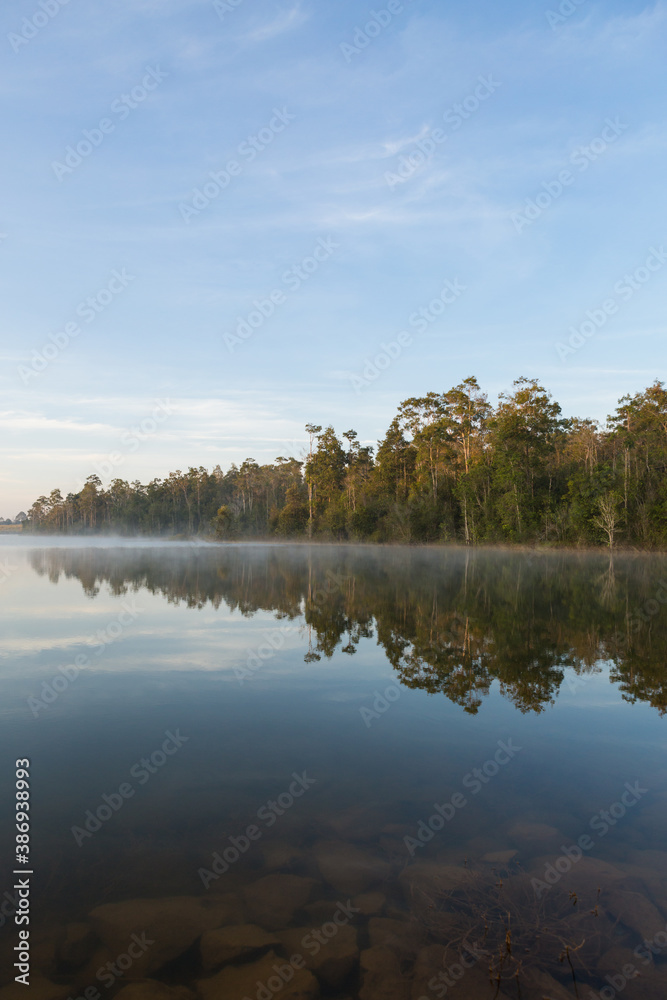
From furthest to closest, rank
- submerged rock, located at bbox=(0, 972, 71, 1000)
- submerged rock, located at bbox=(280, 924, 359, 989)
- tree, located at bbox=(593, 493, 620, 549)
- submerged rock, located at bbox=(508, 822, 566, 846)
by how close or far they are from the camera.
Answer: tree, located at bbox=(593, 493, 620, 549)
submerged rock, located at bbox=(508, 822, 566, 846)
submerged rock, located at bbox=(280, 924, 359, 989)
submerged rock, located at bbox=(0, 972, 71, 1000)

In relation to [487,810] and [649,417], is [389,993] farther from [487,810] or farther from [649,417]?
[649,417]

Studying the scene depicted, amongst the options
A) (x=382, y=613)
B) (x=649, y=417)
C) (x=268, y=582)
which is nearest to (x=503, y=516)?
(x=649, y=417)

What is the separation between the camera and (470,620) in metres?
13.6

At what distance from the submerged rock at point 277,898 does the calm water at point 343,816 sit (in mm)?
14

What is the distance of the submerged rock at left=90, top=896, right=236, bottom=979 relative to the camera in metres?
3.09

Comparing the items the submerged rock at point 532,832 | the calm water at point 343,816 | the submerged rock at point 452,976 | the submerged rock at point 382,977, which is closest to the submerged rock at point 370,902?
the calm water at point 343,816

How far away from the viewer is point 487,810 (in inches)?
182

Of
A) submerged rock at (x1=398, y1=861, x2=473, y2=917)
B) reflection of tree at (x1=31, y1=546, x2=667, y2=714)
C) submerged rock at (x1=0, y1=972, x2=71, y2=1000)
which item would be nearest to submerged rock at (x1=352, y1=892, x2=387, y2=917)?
submerged rock at (x1=398, y1=861, x2=473, y2=917)

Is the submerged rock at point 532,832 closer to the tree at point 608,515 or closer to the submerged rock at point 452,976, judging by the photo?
the submerged rock at point 452,976

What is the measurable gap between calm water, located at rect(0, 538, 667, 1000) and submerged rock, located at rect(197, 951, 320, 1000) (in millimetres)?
13

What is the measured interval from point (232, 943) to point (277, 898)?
427mm

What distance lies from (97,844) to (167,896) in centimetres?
86

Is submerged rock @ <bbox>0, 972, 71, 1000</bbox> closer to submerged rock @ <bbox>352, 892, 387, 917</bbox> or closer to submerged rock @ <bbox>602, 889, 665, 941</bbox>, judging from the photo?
submerged rock @ <bbox>352, 892, 387, 917</bbox>

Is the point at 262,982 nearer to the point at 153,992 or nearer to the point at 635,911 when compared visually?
the point at 153,992
